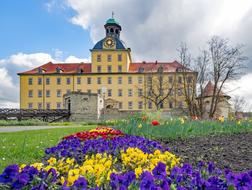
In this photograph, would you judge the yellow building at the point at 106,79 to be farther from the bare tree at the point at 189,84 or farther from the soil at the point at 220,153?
the soil at the point at 220,153

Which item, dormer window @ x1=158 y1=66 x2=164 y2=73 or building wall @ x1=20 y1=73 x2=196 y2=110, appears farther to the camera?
building wall @ x1=20 y1=73 x2=196 y2=110

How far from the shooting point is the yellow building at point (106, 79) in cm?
5675

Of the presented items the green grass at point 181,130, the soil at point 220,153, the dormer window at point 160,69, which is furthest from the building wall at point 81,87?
the soil at point 220,153

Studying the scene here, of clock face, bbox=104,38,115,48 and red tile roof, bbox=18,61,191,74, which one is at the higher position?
clock face, bbox=104,38,115,48

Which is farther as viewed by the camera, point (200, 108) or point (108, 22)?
point (108, 22)

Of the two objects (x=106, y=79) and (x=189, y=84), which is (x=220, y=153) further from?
(x=106, y=79)

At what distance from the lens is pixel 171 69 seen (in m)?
57.0

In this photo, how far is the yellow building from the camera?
56.8m

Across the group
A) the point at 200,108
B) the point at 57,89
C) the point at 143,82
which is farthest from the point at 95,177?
the point at 57,89

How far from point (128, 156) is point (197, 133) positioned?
15.9ft

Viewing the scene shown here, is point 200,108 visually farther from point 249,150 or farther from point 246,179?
point 246,179

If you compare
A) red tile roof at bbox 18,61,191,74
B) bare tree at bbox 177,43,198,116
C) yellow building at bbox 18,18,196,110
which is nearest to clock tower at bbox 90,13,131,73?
yellow building at bbox 18,18,196,110

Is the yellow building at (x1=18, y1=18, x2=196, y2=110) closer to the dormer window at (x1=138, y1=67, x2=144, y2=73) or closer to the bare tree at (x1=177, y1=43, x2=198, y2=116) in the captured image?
the dormer window at (x1=138, y1=67, x2=144, y2=73)

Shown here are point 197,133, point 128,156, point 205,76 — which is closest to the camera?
point 128,156
